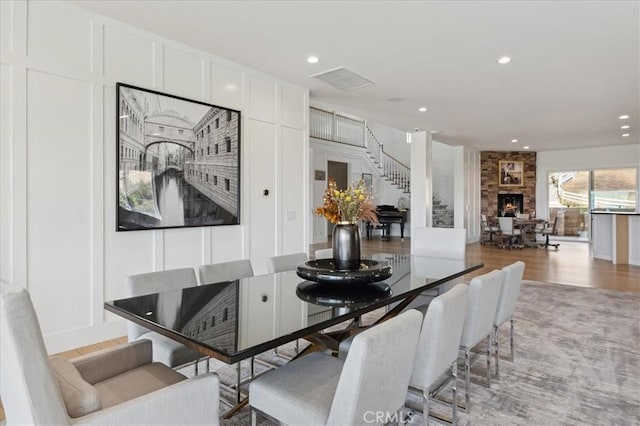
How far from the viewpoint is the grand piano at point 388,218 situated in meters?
11.9

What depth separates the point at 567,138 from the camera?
9672 millimetres

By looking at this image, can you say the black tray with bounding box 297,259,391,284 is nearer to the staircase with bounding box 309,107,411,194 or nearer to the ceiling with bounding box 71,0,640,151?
the ceiling with bounding box 71,0,640,151

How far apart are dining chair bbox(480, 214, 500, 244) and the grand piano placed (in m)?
2.28

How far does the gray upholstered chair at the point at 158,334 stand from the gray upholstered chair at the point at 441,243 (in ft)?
7.94

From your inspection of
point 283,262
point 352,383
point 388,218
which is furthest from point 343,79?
point 388,218

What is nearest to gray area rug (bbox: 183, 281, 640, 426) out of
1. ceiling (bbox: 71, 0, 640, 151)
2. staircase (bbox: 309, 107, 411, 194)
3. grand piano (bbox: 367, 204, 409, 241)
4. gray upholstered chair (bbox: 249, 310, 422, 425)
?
gray upholstered chair (bbox: 249, 310, 422, 425)

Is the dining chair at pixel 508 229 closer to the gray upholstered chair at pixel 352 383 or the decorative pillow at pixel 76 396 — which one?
the gray upholstered chair at pixel 352 383

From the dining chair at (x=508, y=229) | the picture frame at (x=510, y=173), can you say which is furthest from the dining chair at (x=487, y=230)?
the picture frame at (x=510, y=173)

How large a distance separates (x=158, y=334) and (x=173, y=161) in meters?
2.10

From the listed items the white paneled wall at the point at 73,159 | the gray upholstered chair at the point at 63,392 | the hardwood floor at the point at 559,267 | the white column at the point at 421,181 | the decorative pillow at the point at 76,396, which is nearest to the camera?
the gray upholstered chair at the point at 63,392

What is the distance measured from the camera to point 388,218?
11992 mm

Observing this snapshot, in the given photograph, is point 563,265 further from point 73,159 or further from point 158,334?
point 73,159

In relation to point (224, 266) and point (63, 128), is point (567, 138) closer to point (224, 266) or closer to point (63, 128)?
point (224, 266)

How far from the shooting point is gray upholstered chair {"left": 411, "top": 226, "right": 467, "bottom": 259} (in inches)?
140
